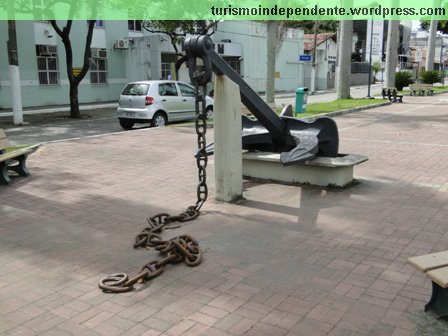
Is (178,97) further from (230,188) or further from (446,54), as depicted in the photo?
(446,54)

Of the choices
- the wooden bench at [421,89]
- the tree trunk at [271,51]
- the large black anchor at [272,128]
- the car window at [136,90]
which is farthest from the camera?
the wooden bench at [421,89]

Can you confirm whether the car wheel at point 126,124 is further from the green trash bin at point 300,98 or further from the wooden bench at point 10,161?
the wooden bench at point 10,161

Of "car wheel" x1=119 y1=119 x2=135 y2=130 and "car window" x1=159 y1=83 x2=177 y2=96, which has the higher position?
"car window" x1=159 y1=83 x2=177 y2=96

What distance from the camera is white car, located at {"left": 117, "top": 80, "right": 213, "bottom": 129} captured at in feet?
49.3

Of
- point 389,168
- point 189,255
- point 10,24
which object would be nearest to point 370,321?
point 189,255

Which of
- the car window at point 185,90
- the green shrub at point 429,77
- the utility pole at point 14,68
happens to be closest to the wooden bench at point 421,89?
the green shrub at point 429,77

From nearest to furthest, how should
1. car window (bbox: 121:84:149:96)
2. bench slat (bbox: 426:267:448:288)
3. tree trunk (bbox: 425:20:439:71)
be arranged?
bench slat (bbox: 426:267:448:288) < car window (bbox: 121:84:149:96) < tree trunk (bbox: 425:20:439:71)

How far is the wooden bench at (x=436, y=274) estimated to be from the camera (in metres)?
3.19

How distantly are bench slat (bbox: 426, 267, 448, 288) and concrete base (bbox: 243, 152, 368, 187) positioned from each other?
356 cm

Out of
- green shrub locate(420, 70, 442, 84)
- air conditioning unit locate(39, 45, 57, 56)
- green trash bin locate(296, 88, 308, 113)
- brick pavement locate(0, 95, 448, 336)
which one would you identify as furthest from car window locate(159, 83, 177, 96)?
green shrub locate(420, 70, 442, 84)

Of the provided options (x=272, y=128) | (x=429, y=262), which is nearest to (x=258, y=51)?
(x=272, y=128)

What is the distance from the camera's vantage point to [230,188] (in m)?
6.33

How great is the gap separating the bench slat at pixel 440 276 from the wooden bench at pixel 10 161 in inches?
238

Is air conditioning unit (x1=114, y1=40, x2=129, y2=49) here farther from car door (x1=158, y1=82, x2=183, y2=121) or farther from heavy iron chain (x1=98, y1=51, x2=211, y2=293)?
heavy iron chain (x1=98, y1=51, x2=211, y2=293)
